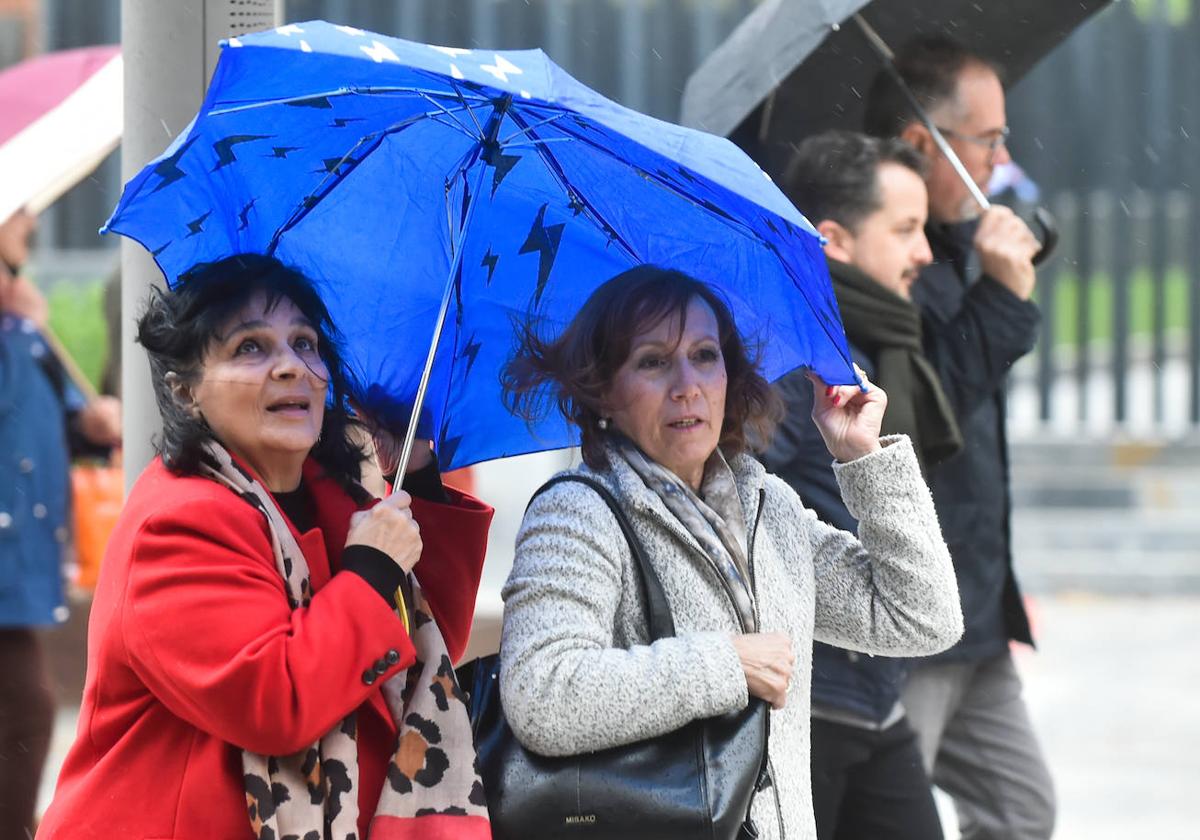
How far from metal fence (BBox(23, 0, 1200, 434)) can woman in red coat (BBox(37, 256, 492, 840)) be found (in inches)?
357

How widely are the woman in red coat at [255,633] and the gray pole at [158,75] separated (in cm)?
53

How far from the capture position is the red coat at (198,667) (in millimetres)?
2473

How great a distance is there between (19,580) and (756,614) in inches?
124

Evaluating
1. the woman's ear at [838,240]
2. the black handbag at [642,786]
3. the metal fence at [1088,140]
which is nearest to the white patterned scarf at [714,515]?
the black handbag at [642,786]

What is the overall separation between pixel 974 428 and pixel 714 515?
1.58 metres

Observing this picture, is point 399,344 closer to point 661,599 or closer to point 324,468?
point 324,468

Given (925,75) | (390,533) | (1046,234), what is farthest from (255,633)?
(1046,234)

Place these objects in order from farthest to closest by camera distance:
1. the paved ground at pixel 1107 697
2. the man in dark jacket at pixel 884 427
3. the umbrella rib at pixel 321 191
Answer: the paved ground at pixel 1107 697 → the man in dark jacket at pixel 884 427 → the umbrella rib at pixel 321 191

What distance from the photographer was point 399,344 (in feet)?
10.2

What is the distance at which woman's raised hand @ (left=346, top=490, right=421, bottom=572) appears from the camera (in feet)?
8.78

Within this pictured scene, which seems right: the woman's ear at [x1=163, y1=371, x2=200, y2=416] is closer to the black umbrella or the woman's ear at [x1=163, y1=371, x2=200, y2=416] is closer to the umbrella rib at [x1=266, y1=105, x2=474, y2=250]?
the umbrella rib at [x1=266, y1=105, x2=474, y2=250]

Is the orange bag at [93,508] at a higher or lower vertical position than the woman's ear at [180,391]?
lower

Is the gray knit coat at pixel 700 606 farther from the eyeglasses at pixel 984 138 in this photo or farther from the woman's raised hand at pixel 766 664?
the eyeglasses at pixel 984 138

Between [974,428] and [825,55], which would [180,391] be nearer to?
[825,55]
